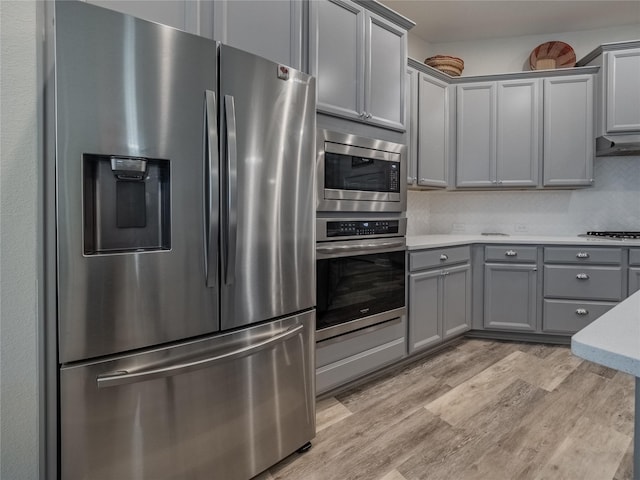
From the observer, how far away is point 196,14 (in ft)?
5.35

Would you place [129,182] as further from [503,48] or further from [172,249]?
[503,48]

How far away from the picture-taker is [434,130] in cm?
354

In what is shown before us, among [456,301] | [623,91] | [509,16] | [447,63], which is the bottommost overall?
[456,301]

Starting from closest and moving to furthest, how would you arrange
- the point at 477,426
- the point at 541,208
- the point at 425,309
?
the point at 477,426 → the point at 425,309 → the point at 541,208

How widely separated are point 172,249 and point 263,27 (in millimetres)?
1192

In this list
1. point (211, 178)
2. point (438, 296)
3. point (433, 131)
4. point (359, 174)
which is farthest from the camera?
point (433, 131)

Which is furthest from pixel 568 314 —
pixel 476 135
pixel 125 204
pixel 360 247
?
pixel 125 204

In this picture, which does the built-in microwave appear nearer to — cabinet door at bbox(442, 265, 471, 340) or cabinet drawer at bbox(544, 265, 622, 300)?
cabinet door at bbox(442, 265, 471, 340)

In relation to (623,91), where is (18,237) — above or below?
below

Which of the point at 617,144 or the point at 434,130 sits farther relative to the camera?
the point at 434,130

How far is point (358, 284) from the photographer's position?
2.35 m

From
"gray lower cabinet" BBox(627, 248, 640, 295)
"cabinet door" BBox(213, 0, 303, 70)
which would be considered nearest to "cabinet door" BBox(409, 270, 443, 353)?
"gray lower cabinet" BBox(627, 248, 640, 295)

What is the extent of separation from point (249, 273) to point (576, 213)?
3.65 meters

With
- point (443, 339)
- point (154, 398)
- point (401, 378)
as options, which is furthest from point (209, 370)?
point (443, 339)
